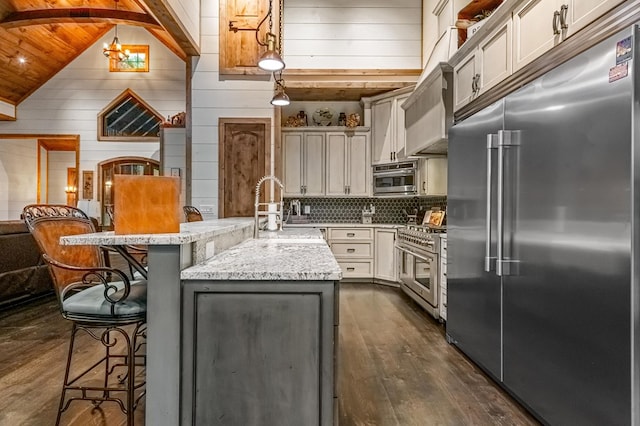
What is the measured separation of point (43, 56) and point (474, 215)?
940cm

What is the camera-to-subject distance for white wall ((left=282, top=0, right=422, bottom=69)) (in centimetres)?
593

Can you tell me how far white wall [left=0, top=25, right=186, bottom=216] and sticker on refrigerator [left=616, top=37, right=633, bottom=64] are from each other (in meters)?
9.14

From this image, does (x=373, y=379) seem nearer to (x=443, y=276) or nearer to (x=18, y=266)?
(x=443, y=276)

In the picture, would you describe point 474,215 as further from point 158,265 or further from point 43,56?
point 43,56

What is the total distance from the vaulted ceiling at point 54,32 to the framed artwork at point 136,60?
2.00 feet

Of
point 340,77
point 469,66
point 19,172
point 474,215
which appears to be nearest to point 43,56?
point 19,172

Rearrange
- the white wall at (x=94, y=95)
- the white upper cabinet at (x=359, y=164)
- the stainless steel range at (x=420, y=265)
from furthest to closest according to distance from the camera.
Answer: the white wall at (x=94, y=95) → the white upper cabinet at (x=359, y=164) → the stainless steel range at (x=420, y=265)

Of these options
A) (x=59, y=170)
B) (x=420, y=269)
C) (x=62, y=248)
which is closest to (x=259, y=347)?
(x=62, y=248)

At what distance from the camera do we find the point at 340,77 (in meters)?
6.05

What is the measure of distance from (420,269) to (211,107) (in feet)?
11.5

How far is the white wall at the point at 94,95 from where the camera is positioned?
9.16m

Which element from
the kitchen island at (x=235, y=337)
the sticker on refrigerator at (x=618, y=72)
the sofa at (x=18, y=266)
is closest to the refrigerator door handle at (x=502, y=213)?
the sticker on refrigerator at (x=618, y=72)

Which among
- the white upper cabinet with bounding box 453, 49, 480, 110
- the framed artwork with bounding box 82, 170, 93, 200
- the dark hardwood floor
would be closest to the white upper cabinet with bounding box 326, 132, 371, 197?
the dark hardwood floor

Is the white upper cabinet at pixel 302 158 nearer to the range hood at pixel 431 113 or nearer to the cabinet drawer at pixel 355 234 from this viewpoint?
the cabinet drawer at pixel 355 234
